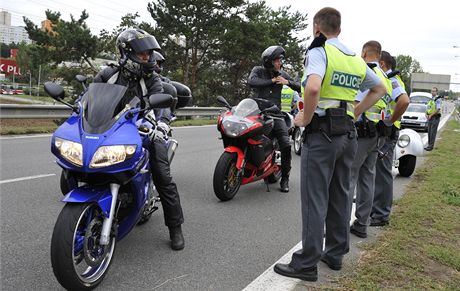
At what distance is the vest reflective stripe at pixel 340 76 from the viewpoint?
11.3 ft

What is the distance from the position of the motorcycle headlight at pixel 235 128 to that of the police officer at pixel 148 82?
174 cm

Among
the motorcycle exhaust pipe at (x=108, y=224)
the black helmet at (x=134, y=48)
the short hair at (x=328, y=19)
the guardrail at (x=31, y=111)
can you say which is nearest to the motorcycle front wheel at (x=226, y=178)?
the black helmet at (x=134, y=48)

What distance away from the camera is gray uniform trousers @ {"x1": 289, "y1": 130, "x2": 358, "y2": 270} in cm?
354

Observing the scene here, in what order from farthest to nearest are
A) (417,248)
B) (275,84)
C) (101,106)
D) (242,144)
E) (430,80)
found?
(430,80) < (275,84) < (242,144) < (417,248) < (101,106)

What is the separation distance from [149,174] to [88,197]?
0.90 m

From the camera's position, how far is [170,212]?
13.4 feet

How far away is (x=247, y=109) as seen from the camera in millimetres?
6039

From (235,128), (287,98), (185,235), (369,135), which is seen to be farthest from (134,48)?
(287,98)

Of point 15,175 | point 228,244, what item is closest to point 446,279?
point 228,244

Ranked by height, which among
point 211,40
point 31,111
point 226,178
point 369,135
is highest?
point 211,40

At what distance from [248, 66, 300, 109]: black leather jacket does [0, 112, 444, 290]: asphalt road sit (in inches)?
56.8

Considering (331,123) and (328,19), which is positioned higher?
(328,19)

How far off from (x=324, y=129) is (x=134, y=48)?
179 cm

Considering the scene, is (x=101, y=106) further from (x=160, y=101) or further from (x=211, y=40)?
(x=211, y=40)
